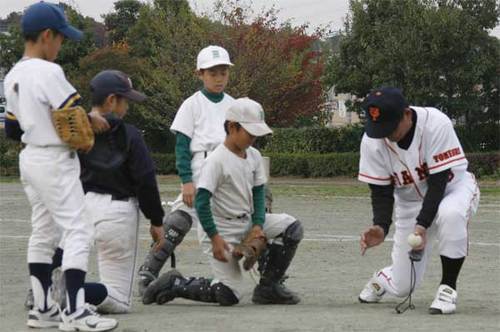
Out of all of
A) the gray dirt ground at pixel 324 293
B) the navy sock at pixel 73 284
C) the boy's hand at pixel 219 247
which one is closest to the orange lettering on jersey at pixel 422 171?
the gray dirt ground at pixel 324 293

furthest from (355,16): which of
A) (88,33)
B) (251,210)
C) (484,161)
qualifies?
(251,210)

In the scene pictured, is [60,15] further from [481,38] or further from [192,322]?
[481,38]

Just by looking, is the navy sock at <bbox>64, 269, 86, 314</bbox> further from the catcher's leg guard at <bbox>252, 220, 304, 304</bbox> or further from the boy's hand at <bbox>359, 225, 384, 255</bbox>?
the boy's hand at <bbox>359, 225, 384, 255</bbox>

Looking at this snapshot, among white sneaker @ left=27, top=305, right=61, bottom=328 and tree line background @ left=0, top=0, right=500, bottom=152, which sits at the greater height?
tree line background @ left=0, top=0, right=500, bottom=152

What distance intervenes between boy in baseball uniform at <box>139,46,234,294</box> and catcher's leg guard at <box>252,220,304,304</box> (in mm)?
825

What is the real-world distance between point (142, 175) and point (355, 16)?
3421 cm

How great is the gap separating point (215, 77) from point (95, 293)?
236 centimetres

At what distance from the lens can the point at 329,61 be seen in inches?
1734

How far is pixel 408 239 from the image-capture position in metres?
7.63

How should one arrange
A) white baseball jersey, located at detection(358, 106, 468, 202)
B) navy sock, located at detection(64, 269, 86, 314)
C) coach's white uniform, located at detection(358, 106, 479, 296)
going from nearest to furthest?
navy sock, located at detection(64, 269, 86, 314), coach's white uniform, located at detection(358, 106, 479, 296), white baseball jersey, located at detection(358, 106, 468, 202)

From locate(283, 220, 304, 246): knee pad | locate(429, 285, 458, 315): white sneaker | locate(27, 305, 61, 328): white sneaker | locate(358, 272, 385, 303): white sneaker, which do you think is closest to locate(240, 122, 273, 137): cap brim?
locate(283, 220, 304, 246): knee pad

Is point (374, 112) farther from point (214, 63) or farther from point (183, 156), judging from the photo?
point (183, 156)

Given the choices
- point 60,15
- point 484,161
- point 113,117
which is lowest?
point 484,161

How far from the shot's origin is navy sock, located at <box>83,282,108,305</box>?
721 centimetres
